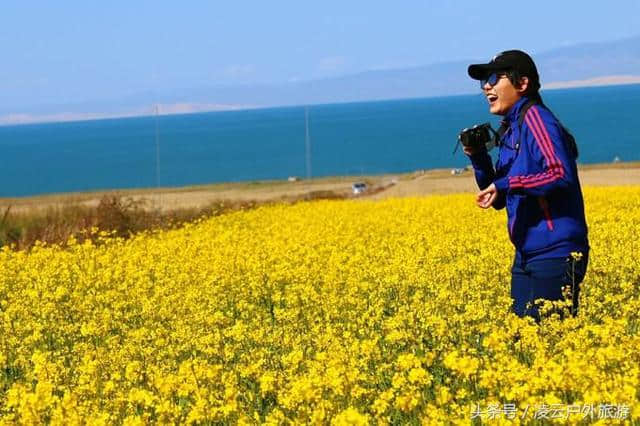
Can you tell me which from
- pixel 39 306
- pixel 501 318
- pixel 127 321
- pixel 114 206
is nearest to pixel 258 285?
pixel 127 321

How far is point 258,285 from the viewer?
8.82 metres

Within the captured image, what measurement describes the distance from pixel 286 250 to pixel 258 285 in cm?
219

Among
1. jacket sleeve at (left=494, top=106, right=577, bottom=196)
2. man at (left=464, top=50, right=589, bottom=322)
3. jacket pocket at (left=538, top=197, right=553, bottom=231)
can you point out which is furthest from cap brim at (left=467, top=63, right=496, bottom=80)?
jacket pocket at (left=538, top=197, right=553, bottom=231)

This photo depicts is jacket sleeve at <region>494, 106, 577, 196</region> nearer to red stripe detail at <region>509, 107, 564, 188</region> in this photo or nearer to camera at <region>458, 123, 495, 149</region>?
red stripe detail at <region>509, 107, 564, 188</region>

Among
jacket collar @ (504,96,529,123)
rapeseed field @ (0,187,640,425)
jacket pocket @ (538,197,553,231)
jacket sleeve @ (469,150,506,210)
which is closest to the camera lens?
rapeseed field @ (0,187,640,425)

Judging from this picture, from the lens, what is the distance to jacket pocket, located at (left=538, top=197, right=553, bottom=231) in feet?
16.0

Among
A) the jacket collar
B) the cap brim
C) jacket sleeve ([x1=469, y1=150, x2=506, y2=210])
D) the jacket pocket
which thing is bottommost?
the jacket pocket

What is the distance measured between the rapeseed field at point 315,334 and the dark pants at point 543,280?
7.6 inches

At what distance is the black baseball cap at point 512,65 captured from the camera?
505cm

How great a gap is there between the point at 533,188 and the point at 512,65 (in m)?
0.69

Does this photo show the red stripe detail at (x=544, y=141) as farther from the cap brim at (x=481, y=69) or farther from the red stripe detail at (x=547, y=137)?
the cap brim at (x=481, y=69)

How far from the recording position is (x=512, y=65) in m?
5.06

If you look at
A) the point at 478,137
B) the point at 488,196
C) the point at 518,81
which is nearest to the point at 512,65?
the point at 518,81

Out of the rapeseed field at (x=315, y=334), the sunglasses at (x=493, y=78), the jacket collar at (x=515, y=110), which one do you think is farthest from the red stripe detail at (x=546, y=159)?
the rapeseed field at (x=315, y=334)
